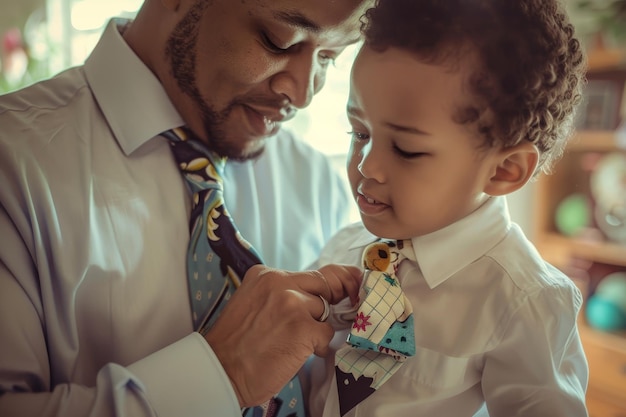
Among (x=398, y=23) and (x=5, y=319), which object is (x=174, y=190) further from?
(x=398, y=23)

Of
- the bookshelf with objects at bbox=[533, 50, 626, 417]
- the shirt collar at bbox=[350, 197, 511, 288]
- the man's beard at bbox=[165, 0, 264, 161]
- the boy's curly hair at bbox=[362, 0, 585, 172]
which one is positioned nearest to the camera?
the boy's curly hair at bbox=[362, 0, 585, 172]

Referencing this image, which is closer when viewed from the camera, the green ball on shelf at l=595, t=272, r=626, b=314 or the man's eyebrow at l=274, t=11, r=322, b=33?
the man's eyebrow at l=274, t=11, r=322, b=33

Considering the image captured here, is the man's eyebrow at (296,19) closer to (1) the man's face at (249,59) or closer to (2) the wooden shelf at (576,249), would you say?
(1) the man's face at (249,59)

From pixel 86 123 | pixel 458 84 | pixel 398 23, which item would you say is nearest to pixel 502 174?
pixel 458 84

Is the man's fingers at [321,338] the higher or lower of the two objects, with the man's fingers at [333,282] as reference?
lower

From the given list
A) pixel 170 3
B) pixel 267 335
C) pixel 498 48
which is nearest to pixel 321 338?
pixel 267 335

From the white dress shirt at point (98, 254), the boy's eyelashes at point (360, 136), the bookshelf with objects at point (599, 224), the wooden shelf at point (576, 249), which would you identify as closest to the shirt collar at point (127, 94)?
the white dress shirt at point (98, 254)

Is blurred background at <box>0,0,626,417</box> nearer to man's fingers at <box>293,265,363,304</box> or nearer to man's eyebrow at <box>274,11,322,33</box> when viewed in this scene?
man's eyebrow at <box>274,11,322,33</box>

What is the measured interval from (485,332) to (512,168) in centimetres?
27

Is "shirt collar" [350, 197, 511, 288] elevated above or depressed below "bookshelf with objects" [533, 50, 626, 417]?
above

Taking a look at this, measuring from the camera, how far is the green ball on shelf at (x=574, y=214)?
2631 mm

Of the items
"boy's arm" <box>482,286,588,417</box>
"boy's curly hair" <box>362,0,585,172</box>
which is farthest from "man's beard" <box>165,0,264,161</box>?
"boy's arm" <box>482,286,588,417</box>

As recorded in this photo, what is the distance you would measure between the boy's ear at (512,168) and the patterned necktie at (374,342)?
0.78 feet

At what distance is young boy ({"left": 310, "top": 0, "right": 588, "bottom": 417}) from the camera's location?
0.77 m
